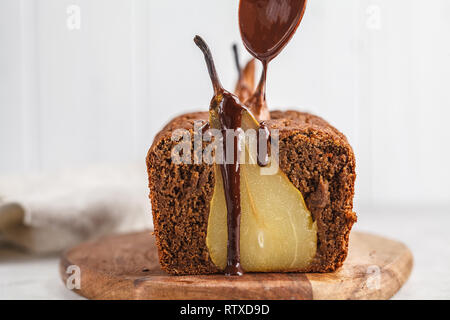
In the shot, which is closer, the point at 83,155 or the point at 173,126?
the point at 173,126

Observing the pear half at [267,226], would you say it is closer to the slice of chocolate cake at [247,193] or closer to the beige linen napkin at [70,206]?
the slice of chocolate cake at [247,193]

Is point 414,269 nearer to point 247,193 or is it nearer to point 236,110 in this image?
point 247,193

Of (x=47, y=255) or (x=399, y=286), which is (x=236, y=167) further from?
(x=47, y=255)

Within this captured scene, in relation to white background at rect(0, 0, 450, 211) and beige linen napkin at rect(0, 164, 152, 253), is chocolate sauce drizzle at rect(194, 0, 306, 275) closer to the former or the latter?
beige linen napkin at rect(0, 164, 152, 253)

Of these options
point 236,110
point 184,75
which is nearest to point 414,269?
point 236,110

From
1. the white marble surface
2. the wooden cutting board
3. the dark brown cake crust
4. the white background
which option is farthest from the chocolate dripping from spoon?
the white background

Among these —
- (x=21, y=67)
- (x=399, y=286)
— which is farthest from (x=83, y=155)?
(x=399, y=286)

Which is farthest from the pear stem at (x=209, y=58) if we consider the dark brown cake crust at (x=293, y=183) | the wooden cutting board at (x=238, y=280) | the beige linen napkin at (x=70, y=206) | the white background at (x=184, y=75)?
the white background at (x=184, y=75)
